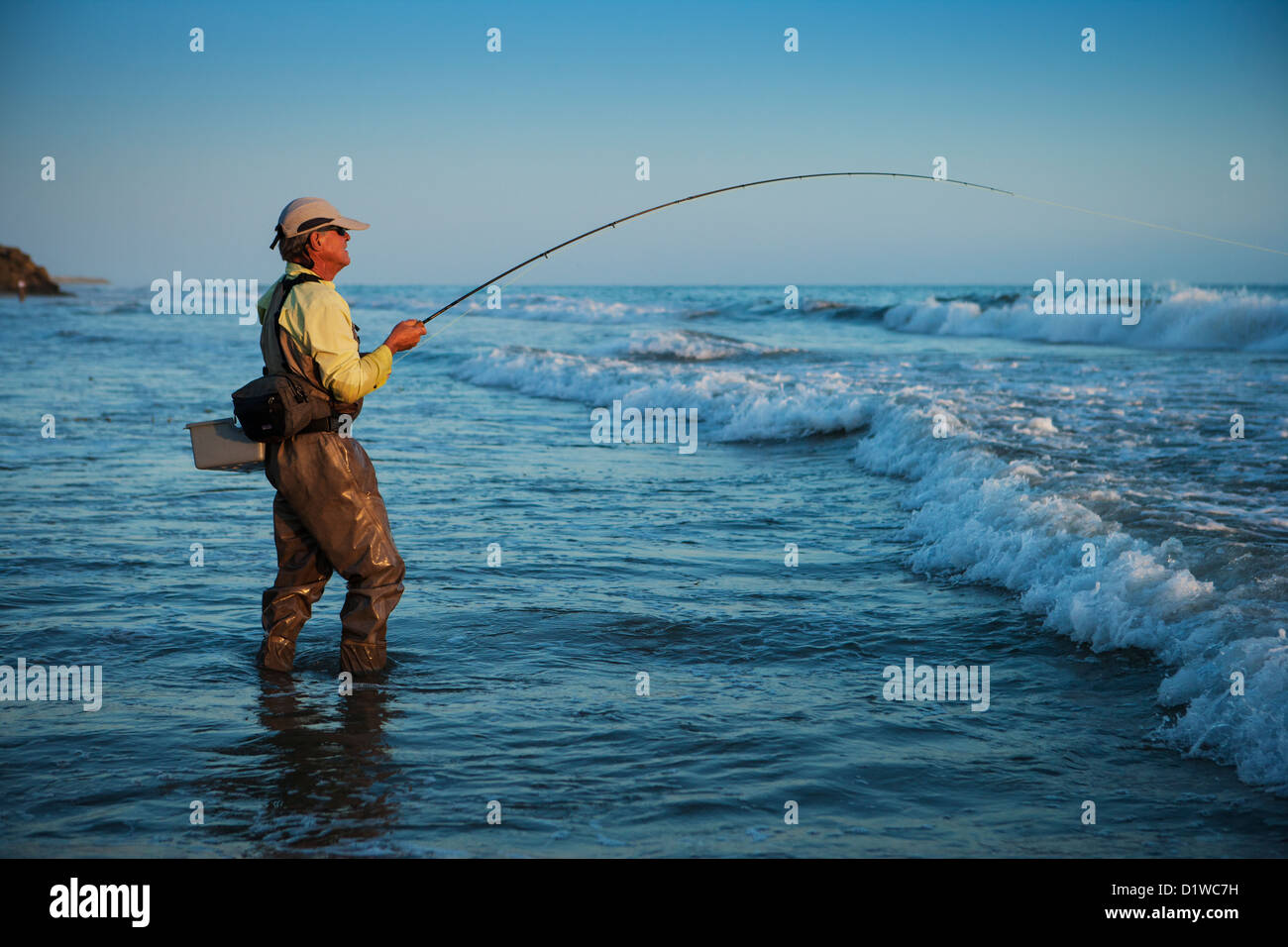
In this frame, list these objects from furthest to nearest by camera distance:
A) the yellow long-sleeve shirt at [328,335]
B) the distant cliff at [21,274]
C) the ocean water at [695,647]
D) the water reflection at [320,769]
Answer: the distant cliff at [21,274]
the yellow long-sleeve shirt at [328,335]
the ocean water at [695,647]
the water reflection at [320,769]

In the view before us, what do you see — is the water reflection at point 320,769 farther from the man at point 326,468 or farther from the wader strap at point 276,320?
the wader strap at point 276,320

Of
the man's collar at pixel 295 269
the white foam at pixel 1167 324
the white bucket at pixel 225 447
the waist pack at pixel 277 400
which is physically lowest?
the white bucket at pixel 225 447

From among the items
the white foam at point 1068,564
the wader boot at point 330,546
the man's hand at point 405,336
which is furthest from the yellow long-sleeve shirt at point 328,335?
the white foam at point 1068,564

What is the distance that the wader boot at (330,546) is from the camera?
437 cm

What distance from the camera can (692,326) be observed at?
3581 cm

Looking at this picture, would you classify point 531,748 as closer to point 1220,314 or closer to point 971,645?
point 971,645

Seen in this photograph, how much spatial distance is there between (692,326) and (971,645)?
102 feet

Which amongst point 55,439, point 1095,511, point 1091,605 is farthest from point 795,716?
point 55,439

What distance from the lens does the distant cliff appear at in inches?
2446

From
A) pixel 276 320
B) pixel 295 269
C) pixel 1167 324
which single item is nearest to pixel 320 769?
pixel 276 320

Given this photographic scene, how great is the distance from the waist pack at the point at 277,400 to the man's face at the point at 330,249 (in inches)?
3.8

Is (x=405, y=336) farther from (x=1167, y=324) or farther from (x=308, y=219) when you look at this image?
(x=1167, y=324)

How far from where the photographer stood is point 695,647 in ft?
17.3

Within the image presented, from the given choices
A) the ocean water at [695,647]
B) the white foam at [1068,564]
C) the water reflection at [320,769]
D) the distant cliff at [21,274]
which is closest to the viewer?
the water reflection at [320,769]
